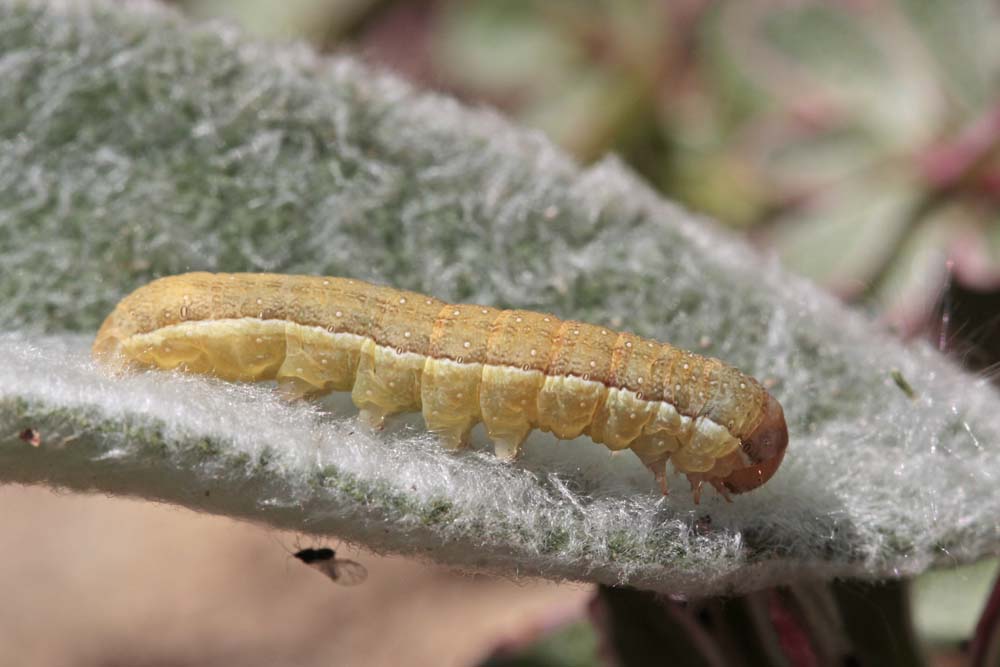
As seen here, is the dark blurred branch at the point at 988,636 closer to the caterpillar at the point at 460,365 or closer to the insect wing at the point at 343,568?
the caterpillar at the point at 460,365

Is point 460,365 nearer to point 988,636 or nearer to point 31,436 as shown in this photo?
point 31,436

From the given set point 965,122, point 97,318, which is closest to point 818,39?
point 965,122

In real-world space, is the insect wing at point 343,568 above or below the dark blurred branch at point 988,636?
below

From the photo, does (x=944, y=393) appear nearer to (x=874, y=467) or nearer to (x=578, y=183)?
(x=874, y=467)

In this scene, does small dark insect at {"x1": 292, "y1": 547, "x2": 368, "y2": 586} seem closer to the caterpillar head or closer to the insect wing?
the insect wing

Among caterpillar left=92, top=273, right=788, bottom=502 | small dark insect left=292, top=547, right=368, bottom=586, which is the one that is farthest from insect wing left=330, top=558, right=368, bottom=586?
caterpillar left=92, top=273, right=788, bottom=502

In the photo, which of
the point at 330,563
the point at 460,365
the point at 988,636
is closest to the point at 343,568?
the point at 330,563

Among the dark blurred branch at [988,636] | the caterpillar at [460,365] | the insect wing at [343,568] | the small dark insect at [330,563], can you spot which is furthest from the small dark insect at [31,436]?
the dark blurred branch at [988,636]
